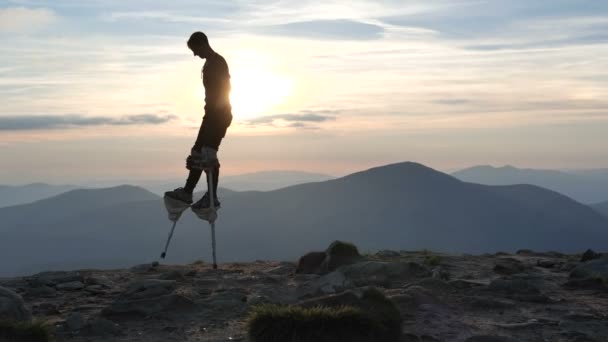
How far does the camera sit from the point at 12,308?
27.0ft

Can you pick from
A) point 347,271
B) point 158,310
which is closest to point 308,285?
point 347,271

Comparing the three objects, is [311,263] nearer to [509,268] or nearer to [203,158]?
[203,158]

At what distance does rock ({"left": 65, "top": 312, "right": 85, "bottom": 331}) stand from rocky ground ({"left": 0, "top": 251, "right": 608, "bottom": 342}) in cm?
1

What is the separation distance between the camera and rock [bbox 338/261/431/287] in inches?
419

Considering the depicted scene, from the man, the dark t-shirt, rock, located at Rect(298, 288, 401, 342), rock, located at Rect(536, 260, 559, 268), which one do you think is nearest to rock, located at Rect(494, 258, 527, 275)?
rock, located at Rect(536, 260, 559, 268)

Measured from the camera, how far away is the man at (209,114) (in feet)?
41.6

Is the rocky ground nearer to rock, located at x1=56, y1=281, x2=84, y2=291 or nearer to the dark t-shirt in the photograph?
rock, located at x1=56, y1=281, x2=84, y2=291

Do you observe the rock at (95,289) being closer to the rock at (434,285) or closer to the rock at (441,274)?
the rock at (434,285)

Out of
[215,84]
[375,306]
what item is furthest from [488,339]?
[215,84]

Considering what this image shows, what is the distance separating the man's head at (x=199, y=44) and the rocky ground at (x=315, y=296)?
4256mm

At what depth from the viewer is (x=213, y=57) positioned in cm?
1273

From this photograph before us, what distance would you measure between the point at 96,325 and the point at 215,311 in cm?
167

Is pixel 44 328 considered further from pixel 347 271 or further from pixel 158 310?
pixel 347 271

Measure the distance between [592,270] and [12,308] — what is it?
9601 millimetres
